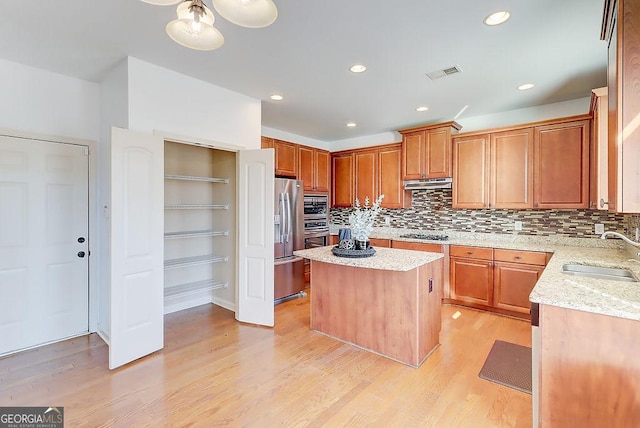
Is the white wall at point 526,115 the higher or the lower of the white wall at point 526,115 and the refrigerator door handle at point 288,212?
the higher

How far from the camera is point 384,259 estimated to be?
2656 mm

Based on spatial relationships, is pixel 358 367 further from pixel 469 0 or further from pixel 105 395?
pixel 469 0

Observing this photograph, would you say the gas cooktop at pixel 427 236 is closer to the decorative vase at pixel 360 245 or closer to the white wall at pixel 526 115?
the white wall at pixel 526 115

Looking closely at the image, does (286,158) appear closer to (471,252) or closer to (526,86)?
(471,252)

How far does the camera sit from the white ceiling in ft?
6.57

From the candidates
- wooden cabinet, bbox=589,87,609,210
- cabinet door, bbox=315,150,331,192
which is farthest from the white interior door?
wooden cabinet, bbox=589,87,609,210

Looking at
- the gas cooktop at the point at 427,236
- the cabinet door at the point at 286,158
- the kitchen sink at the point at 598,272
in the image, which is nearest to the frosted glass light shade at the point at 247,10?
the kitchen sink at the point at 598,272

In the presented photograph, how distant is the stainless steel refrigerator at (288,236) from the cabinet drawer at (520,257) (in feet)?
8.40

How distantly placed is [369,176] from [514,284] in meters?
2.63

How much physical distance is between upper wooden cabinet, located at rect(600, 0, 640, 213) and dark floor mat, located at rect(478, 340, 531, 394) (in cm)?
152

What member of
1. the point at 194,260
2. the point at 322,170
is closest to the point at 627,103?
the point at 194,260

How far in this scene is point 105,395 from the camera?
2168 mm

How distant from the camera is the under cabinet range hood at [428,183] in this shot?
14.3 feet

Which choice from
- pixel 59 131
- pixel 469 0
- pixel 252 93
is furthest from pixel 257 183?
pixel 469 0
